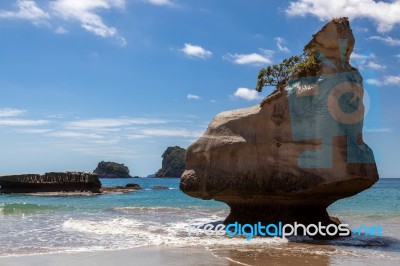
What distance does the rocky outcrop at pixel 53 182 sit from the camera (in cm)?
6122

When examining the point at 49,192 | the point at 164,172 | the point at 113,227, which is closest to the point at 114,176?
the point at 164,172

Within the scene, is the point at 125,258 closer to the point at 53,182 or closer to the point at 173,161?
the point at 53,182

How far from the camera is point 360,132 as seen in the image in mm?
17406

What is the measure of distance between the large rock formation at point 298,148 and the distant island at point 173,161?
131836 mm

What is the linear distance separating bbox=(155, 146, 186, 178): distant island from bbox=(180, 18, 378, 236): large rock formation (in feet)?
433

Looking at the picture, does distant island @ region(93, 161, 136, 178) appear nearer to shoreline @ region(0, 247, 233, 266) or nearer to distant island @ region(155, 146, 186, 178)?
distant island @ region(155, 146, 186, 178)

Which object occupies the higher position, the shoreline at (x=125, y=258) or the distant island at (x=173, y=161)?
the distant island at (x=173, y=161)

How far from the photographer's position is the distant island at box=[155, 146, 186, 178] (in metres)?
153

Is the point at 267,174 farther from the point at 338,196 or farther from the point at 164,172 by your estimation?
the point at 164,172

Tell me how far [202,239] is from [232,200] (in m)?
2.78

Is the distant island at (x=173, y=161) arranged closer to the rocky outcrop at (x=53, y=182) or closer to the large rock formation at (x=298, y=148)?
the rocky outcrop at (x=53, y=182)

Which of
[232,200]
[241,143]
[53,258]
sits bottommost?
[53,258]

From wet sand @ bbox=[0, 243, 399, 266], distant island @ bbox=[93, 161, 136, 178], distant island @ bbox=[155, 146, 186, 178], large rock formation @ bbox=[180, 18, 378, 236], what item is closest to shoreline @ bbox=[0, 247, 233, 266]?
wet sand @ bbox=[0, 243, 399, 266]

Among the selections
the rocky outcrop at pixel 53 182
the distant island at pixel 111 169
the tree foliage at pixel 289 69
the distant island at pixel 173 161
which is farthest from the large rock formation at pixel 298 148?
the distant island at pixel 111 169
